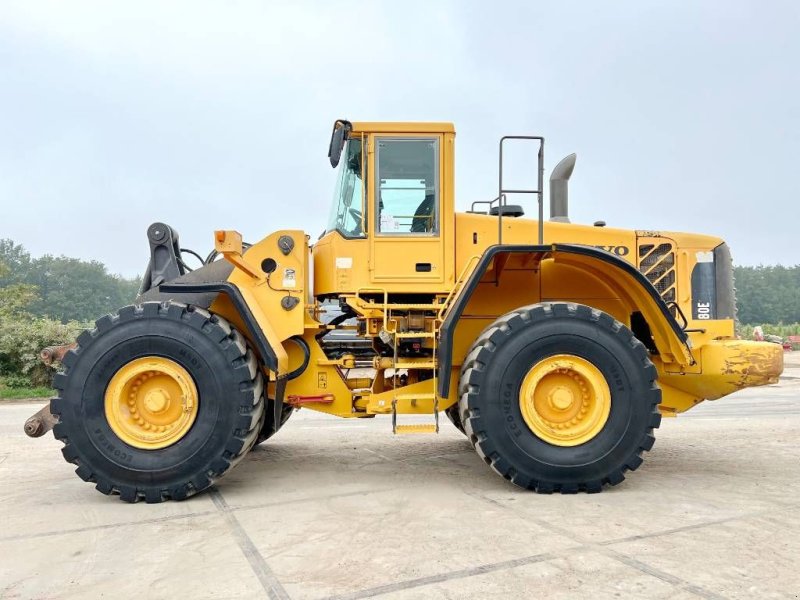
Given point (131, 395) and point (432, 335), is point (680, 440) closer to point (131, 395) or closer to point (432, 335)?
point (432, 335)

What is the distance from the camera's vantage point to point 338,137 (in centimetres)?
479

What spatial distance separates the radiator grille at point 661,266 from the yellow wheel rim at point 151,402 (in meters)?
3.99

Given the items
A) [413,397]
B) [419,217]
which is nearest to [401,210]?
[419,217]

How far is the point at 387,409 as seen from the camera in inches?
191

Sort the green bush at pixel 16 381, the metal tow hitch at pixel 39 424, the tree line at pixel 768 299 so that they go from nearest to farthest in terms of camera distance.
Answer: the metal tow hitch at pixel 39 424, the green bush at pixel 16 381, the tree line at pixel 768 299

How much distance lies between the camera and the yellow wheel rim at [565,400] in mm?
4391

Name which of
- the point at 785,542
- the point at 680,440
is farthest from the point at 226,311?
the point at 680,440

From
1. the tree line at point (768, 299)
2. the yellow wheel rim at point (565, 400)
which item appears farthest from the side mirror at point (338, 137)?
the tree line at point (768, 299)

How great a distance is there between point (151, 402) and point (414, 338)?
6.91 feet

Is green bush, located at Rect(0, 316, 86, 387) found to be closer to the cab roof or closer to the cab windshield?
the cab windshield

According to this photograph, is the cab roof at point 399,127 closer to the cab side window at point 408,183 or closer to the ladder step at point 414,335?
the cab side window at point 408,183

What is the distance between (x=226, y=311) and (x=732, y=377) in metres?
4.24

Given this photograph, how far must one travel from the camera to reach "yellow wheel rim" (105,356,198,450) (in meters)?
4.32

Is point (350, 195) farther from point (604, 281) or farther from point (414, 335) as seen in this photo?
point (604, 281)
